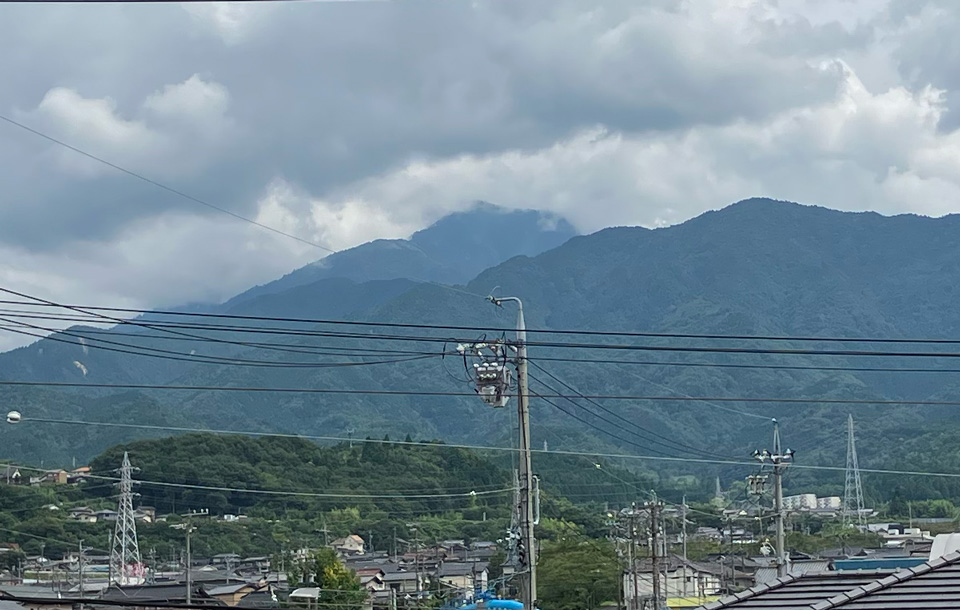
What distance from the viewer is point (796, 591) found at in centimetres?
1163

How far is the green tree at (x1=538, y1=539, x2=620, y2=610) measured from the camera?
48.6 meters

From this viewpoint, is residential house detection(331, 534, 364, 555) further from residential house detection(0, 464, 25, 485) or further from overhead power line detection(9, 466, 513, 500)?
residential house detection(0, 464, 25, 485)

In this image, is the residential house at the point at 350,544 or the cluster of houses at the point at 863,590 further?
the residential house at the point at 350,544

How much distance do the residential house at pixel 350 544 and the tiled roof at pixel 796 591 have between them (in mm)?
62824

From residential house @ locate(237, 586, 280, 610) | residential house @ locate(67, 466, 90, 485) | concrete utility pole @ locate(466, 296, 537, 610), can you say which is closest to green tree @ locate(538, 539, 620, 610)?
residential house @ locate(237, 586, 280, 610)

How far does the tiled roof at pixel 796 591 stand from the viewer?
36.9 feet

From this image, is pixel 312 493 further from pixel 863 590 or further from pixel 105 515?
pixel 863 590

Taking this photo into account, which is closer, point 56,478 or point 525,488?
point 525,488

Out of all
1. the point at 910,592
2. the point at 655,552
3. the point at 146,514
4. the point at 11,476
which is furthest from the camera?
the point at 11,476

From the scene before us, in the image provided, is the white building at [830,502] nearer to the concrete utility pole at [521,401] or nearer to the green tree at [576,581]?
the green tree at [576,581]

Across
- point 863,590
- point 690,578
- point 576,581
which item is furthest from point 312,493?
point 863,590

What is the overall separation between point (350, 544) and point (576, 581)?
32.9 metres

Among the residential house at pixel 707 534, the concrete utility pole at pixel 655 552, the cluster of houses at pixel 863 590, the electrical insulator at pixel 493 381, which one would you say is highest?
the electrical insulator at pixel 493 381

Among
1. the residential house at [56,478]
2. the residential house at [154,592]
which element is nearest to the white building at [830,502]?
the residential house at [56,478]
